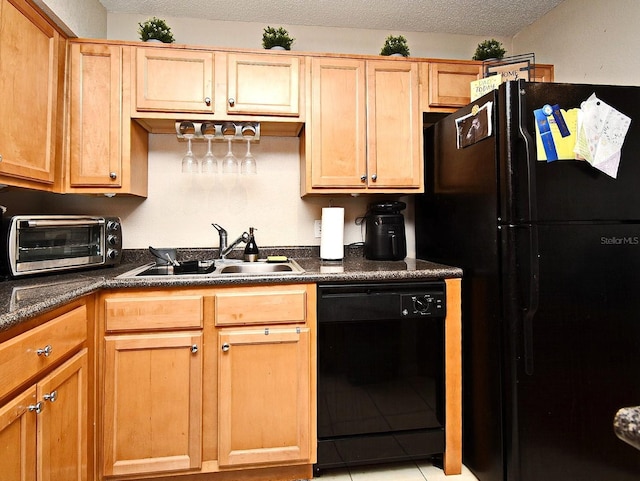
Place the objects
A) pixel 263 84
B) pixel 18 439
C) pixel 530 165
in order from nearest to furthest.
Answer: pixel 18 439 < pixel 530 165 < pixel 263 84

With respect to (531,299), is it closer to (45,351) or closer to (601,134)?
(601,134)

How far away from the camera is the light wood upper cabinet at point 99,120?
179 cm

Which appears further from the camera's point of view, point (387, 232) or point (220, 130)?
point (387, 232)

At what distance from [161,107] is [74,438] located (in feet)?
4.93

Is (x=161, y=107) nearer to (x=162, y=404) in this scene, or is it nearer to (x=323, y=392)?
(x=162, y=404)

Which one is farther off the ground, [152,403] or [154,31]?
[154,31]

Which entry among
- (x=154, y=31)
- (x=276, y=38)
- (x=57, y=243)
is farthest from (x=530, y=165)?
(x=57, y=243)

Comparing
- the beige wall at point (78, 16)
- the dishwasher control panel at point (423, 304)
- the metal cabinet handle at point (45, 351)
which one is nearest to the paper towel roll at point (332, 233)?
the dishwasher control panel at point (423, 304)

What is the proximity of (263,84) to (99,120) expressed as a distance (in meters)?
0.85

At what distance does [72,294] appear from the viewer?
1.25 m

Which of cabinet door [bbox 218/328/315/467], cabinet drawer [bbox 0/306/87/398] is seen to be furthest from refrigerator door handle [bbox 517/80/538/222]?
cabinet drawer [bbox 0/306/87/398]

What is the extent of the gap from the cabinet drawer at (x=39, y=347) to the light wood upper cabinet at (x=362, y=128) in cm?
122

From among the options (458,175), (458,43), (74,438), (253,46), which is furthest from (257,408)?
(458,43)

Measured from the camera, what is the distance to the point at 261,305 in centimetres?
158
